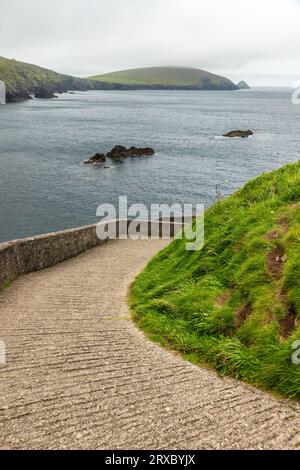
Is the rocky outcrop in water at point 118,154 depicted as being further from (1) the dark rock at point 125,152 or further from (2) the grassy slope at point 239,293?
(2) the grassy slope at point 239,293

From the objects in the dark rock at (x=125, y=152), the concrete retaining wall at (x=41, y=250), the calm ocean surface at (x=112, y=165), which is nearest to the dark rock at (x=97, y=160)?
the calm ocean surface at (x=112, y=165)

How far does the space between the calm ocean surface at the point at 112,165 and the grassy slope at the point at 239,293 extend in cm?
2612

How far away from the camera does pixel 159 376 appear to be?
983 centimetres

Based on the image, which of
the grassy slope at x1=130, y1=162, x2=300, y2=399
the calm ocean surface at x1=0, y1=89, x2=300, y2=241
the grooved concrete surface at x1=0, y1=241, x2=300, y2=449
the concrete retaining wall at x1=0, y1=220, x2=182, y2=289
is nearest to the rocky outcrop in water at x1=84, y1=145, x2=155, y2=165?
the calm ocean surface at x1=0, y1=89, x2=300, y2=241

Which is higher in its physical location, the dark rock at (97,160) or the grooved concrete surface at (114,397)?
A: the dark rock at (97,160)

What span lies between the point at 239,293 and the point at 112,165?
58852mm

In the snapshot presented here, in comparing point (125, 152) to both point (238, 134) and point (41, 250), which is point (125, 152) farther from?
point (41, 250)

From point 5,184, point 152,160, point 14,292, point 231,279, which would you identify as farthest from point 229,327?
point 152,160

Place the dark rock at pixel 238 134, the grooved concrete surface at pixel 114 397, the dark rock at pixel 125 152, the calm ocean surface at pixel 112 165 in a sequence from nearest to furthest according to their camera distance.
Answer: the grooved concrete surface at pixel 114 397, the calm ocean surface at pixel 112 165, the dark rock at pixel 125 152, the dark rock at pixel 238 134

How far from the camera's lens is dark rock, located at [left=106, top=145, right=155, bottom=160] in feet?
245

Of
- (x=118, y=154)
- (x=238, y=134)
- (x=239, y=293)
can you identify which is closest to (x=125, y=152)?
(x=118, y=154)

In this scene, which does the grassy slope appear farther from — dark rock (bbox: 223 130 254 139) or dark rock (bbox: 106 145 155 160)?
dark rock (bbox: 223 130 254 139)

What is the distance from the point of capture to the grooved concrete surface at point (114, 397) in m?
7.59
